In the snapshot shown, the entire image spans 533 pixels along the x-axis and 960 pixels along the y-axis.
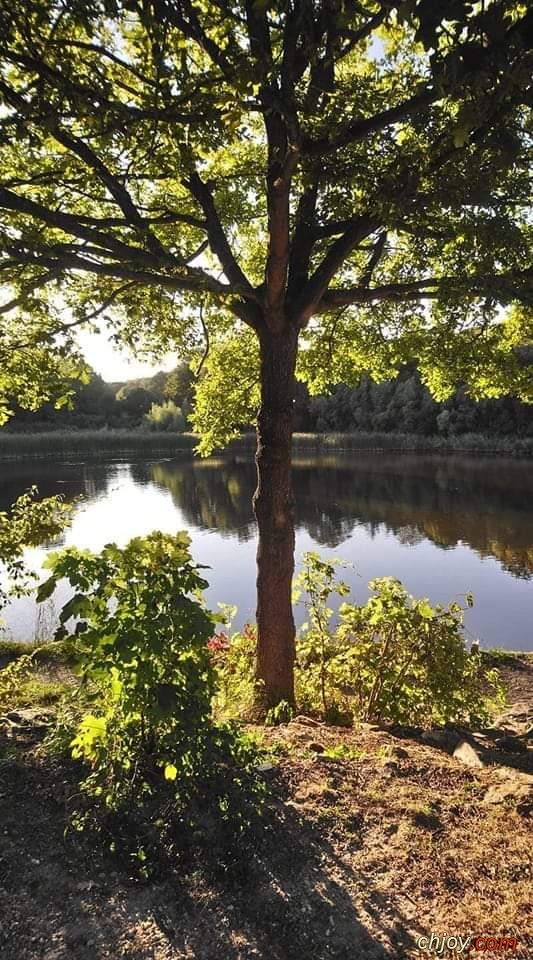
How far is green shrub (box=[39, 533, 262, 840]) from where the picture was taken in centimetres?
243

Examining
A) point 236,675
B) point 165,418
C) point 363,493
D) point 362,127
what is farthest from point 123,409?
point 362,127

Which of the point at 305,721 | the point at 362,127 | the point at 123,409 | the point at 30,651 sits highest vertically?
the point at 123,409

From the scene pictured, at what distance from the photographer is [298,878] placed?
2.49 metres

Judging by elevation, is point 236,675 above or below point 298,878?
below

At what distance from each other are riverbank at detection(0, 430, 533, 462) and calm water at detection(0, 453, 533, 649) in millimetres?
7202

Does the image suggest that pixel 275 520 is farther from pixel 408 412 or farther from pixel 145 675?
pixel 408 412

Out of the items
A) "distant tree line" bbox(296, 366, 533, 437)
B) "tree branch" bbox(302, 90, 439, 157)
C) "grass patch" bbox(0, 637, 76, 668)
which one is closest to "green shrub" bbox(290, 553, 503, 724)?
"tree branch" bbox(302, 90, 439, 157)

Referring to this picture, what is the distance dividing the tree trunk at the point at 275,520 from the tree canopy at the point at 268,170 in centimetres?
50

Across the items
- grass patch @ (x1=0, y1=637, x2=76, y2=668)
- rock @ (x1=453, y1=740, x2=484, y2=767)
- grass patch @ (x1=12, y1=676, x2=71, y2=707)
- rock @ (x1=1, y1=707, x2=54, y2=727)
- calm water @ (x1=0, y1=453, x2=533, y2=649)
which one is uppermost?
rock @ (x1=1, y1=707, x2=54, y2=727)

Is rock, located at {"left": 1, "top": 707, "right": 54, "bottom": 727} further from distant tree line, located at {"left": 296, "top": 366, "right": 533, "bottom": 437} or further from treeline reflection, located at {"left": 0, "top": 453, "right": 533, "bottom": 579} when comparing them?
distant tree line, located at {"left": 296, "top": 366, "right": 533, "bottom": 437}

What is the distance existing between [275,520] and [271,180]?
11.2ft

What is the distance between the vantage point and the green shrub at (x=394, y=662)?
16.7ft

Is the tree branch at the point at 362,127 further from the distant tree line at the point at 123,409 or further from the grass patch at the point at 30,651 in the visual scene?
the distant tree line at the point at 123,409

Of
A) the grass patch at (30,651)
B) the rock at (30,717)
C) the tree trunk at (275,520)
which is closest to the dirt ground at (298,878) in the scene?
the rock at (30,717)
